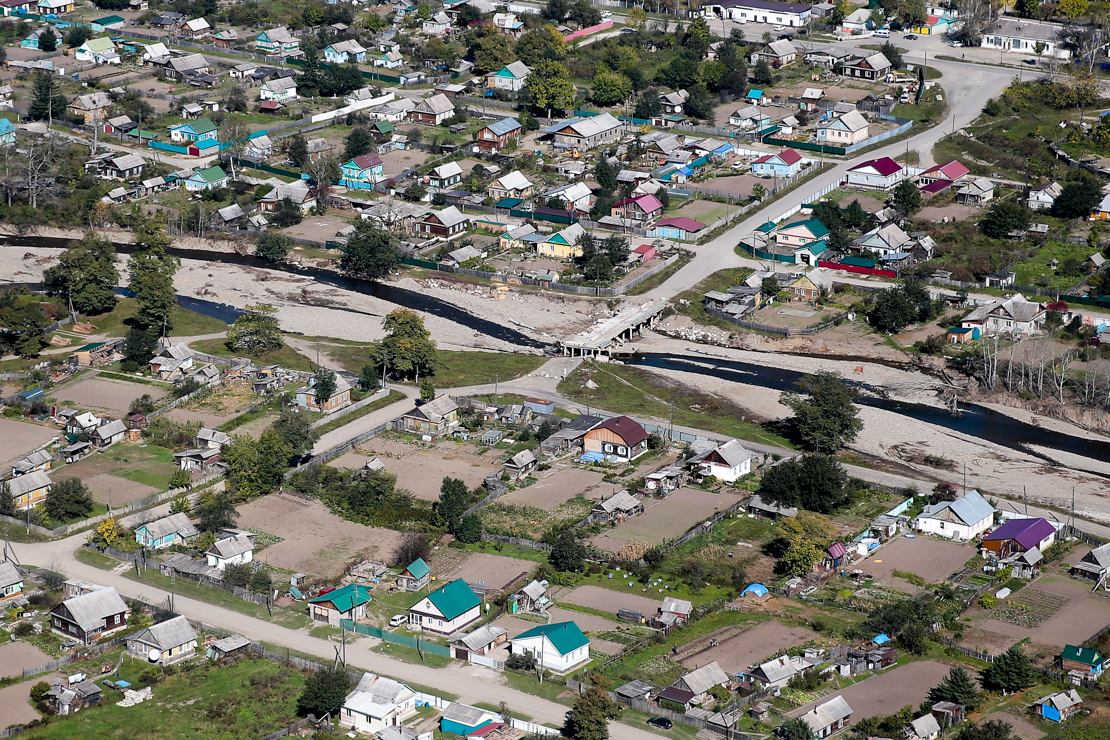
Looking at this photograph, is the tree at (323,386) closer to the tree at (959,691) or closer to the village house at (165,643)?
the village house at (165,643)

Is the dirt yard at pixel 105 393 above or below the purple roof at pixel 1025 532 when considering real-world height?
below

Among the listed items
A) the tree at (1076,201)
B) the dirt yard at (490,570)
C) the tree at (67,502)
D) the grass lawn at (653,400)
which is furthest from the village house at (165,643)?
the tree at (1076,201)

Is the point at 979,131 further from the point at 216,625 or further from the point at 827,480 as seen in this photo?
the point at 216,625

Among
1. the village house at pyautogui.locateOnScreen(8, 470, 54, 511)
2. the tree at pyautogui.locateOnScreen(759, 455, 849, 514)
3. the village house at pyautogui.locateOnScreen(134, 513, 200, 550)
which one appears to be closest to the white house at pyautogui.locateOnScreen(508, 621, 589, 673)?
the tree at pyautogui.locateOnScreen(759, 455, 849, 514)

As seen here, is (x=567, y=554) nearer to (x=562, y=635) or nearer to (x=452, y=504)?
(x=452, y=504)

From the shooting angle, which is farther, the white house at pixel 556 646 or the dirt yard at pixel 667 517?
the dirt yard at pixel 667 517

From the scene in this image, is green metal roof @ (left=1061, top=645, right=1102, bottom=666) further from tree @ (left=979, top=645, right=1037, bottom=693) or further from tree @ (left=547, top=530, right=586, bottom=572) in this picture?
tree @ (left=547, top=530, right=586, bottom=572)
